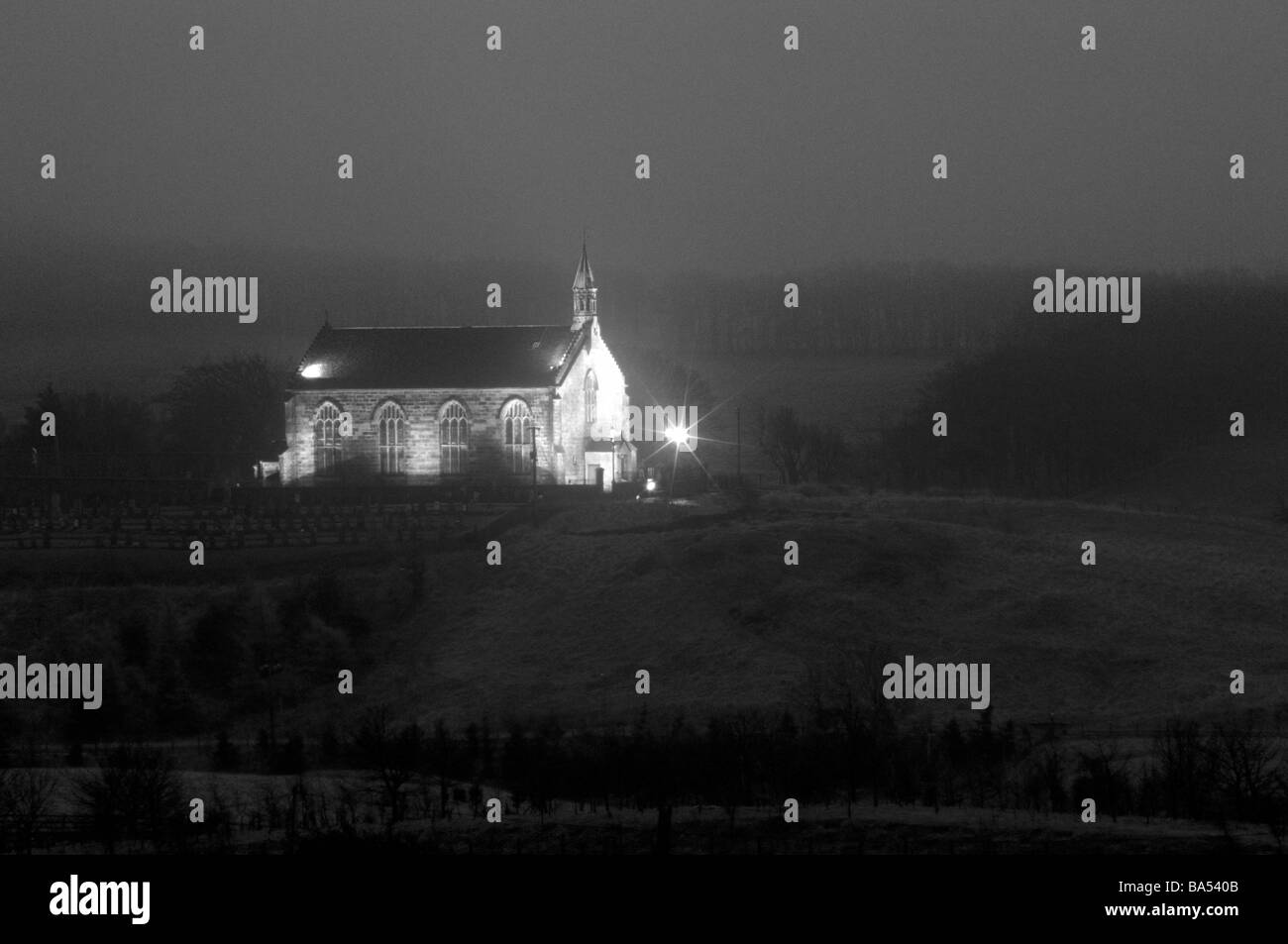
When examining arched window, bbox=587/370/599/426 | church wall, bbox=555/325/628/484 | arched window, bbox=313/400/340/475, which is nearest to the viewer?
church wall, bbox=555/325/628/484

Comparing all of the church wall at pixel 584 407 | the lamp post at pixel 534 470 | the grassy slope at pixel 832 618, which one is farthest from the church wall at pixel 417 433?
the grassy slope at pixel 832 618

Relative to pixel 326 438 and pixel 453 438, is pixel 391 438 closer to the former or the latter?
pixel 453 438

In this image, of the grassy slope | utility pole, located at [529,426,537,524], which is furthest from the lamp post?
the grassy slope

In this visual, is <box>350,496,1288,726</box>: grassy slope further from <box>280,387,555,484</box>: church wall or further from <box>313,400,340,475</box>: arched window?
<box>313,400,340,475</box>: arched window

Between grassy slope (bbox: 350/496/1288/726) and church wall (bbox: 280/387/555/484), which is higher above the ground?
church wall (bbox: 280/387/555/484)

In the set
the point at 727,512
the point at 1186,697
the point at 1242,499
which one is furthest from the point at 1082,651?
the point at 1242,499

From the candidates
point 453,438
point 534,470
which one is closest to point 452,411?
point 453,438
